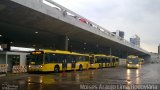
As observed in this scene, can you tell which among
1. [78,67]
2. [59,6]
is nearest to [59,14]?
[59,6]

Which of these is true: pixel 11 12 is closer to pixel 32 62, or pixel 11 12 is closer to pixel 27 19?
pixel 27 19

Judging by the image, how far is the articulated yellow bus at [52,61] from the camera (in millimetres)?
31377

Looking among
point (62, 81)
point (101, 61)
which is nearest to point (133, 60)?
point (101, 61)

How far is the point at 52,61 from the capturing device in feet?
107

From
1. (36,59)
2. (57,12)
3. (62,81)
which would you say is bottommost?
(62,81)

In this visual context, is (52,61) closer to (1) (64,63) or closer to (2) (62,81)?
(1) (64,63)

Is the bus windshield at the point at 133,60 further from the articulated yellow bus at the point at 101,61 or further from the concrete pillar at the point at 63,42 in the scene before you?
the concrete pillar at the point at 63,42

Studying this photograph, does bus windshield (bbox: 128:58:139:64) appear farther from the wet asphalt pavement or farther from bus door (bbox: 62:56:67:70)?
the wet asphalt pavement

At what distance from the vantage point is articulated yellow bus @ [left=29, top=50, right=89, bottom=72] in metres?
31.4

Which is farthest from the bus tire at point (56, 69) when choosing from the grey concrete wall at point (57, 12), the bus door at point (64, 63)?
the grey concrete wall at point (57, 12)

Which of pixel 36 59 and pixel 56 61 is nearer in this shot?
pixel 36 59

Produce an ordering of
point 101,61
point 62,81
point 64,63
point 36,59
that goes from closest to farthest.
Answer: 1. point 62,81
2. point 36,59
3. point 64,63
4. point 101,61

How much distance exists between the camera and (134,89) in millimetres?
16297

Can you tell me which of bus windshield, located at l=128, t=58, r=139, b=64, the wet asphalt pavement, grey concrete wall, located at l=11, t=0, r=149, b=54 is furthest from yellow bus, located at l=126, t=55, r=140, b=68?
the wet asphalt pavement
